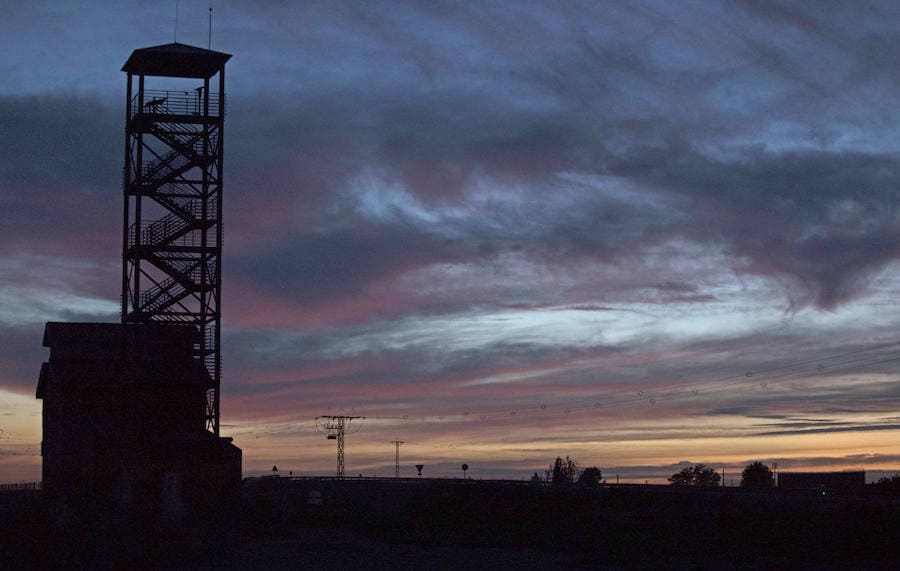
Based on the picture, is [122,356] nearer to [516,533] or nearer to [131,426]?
[131,426]

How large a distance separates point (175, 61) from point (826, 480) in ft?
198

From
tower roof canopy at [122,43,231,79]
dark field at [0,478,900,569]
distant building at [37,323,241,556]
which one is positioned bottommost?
dark field at [0,478,900,569]

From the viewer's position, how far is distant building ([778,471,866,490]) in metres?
89.4

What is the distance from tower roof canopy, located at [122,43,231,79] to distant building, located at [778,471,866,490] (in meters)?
54.7

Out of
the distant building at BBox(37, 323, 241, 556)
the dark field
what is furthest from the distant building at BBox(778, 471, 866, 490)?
the distant building at BBox(37, 323, 241, 556)

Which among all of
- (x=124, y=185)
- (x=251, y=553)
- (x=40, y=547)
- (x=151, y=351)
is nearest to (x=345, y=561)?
(x=251, y=553)

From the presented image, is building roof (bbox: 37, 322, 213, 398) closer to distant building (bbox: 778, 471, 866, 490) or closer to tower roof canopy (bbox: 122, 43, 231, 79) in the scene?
tower roof canopy (bbox: 122, 43, 231, 79)

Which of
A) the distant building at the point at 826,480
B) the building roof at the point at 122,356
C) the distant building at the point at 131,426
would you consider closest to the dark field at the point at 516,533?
the distant building at the point at 131,426

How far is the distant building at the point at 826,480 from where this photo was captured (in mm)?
89375

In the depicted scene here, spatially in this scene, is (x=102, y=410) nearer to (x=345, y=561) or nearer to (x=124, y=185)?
(x=124, y=185)

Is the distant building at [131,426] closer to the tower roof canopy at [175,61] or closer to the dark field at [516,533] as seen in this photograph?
the dark field at [516,533]

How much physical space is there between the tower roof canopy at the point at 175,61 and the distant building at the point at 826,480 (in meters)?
54.7

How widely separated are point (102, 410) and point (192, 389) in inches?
187

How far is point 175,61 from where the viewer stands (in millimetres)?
63250
